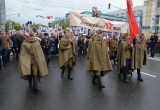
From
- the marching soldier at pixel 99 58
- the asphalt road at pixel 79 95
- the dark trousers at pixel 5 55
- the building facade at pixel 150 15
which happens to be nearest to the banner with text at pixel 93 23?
the dark trousers at pixel 5 55

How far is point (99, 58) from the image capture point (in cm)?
776

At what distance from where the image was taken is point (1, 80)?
8977 mm

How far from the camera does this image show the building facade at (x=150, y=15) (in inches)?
2404

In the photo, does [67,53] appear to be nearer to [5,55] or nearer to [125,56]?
[125,56]

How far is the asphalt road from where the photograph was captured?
19.7 ft

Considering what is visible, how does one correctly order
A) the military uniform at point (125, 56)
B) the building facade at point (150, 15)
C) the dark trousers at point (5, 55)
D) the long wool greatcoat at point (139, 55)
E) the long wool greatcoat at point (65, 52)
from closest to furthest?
the military uniform at point (125, 56)
the long wool greatcoat at point (139, 55)
the long wool greatcoat at point (65, 52)
the dark trousers at point (5, 55)
the building facade at point (150, 15)

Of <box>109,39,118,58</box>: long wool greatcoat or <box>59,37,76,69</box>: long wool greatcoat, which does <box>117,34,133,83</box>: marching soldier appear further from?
<box>109,39,118,58</box>: long wool greatcoat

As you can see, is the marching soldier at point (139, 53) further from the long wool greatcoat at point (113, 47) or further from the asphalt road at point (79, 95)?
the long wool greatcoat at point (113, 47)

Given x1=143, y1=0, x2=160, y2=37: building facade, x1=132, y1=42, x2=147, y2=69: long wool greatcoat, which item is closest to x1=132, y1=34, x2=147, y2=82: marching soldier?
x1=132, y1=42, x2=147, y2=69: long wool greatcoat

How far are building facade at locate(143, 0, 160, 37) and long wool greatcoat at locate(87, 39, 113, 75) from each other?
53.7 meters

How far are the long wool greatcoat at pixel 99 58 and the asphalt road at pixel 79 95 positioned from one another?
632 millimetres

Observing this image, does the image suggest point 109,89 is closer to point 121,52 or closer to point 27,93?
point 121,52

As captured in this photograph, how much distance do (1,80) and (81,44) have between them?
35.1 ft

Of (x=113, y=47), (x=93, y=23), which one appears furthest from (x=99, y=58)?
(x=113, y=47)
